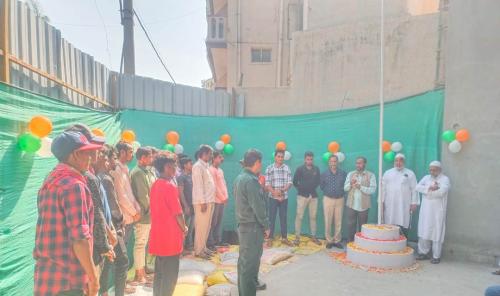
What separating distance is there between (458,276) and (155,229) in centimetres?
393

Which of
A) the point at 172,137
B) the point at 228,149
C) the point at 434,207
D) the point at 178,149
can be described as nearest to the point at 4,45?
the point at 172,137

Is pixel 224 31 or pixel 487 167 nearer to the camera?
pixel 487 167

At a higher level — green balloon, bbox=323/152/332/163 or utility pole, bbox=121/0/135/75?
utility pole, bbox=121/0/135/75

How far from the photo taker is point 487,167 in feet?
16.4

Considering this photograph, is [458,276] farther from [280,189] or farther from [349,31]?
[349,31]

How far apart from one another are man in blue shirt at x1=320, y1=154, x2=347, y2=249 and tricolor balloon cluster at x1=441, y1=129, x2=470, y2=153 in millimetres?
1639

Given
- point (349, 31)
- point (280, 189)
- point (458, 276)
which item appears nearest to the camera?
point (458, 276)

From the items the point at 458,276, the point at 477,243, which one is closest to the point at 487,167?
the point at 477,243

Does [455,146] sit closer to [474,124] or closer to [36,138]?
[474,124]

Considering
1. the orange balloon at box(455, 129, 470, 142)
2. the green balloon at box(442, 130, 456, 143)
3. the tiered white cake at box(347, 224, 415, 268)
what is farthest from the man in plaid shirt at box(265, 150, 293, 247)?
the orange balloon at box(455, 129, 470, 142)

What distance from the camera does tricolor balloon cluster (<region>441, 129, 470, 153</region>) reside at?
5055 mm

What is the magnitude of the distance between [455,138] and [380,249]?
1.99 metres

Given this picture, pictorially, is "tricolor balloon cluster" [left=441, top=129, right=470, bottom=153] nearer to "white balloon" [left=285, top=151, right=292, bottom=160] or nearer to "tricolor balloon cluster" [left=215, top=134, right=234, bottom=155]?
"white balloon" [left=285, top=151, right=292, bottom=160]

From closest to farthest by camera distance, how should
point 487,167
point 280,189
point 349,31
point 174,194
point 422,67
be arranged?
point 174,194 < point 487,167 < point 280,189 < point 422,67 < point 349,31
